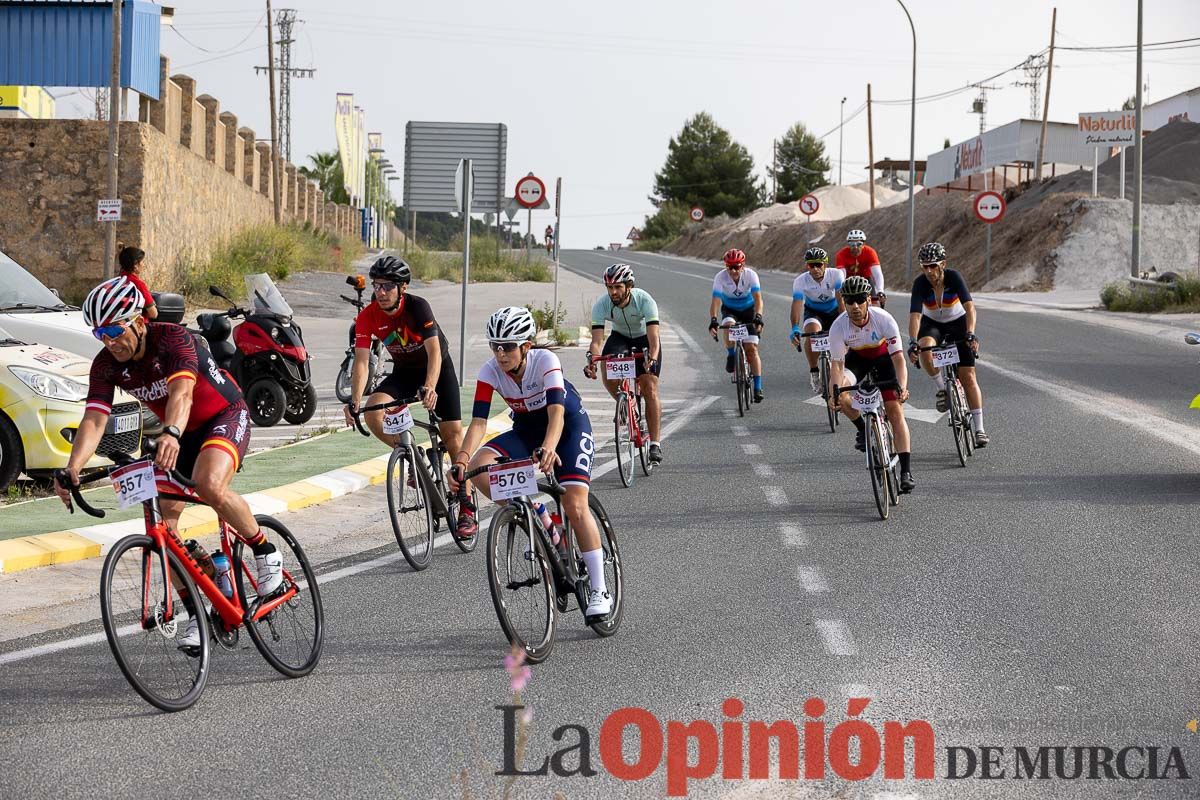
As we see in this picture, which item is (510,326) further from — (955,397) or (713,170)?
(713,170)

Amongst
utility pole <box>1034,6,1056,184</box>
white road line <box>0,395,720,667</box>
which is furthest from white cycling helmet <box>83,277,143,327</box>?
utility pole <box>1034,6,1056,184</box>

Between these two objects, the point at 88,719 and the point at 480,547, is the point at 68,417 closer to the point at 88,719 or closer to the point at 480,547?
the point at 480,547

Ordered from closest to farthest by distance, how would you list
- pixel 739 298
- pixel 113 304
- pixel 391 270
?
A: pixel 113 304 → pixel 391 270 → pixel 739 298

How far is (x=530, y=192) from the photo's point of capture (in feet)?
88.7

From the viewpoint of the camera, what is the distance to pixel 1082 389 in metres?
19.5

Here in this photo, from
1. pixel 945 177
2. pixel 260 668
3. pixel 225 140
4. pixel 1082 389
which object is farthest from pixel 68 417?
pixel 945 177

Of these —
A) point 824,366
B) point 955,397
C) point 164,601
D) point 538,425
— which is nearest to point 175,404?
point 164,601

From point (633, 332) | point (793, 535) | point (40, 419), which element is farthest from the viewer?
point (633, 332)

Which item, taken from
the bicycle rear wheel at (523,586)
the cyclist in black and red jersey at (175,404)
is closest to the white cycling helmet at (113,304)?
the cyclist in black and red jersey at (175,404)

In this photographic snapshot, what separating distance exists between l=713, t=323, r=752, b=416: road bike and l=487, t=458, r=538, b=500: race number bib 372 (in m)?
10.3

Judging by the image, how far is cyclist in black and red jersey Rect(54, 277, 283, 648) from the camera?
610cm

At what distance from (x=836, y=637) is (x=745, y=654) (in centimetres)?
57

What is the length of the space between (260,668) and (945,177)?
7231 centimetres

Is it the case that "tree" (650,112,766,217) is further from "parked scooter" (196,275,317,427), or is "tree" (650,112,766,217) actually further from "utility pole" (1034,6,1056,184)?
"parked scooter" (196,275,317,427)
